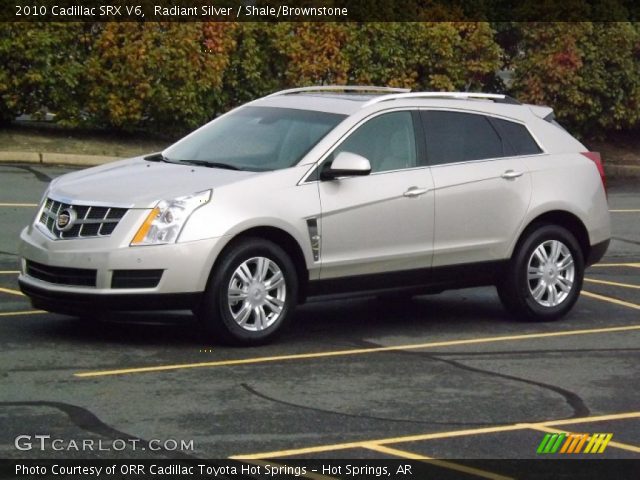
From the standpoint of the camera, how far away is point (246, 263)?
9.57m

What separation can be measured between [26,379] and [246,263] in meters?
1.75

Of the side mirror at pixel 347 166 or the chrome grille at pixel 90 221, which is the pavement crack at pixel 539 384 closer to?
the side mirror at pixel 347 166

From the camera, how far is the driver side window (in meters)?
10.3

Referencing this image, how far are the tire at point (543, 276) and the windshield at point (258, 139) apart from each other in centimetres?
175

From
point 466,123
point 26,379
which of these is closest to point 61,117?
point 466,123

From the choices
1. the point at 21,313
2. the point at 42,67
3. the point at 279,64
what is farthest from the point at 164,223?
the point at 279,64

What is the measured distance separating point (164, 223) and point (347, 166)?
133cm

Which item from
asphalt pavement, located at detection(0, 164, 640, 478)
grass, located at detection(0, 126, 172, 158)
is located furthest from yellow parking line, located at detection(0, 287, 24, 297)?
grass, located at detection(0, 126, 172, 158)

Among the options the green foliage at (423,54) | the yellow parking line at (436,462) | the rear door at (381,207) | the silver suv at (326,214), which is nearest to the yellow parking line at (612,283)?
the silver suv at (326,214)

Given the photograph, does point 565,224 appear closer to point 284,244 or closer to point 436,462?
point 284,244

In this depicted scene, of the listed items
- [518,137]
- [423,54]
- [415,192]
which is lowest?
[415,192]

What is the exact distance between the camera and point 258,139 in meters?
10.5

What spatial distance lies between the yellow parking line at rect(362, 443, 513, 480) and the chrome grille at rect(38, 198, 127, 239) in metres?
2.83

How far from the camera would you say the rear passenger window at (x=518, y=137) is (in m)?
11.1
